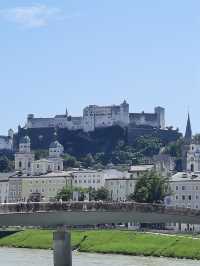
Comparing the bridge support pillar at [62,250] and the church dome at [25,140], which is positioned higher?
the church dome at [25,140]

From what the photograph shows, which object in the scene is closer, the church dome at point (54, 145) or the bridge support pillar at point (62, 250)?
the bridge support pillar at point (62, 250)

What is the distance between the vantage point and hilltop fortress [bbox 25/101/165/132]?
630 feet

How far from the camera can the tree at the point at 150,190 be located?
93062mm

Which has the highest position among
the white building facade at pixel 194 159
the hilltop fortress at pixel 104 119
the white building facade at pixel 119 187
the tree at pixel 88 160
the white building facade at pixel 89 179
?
the hilltop fortress at pixel 104 119

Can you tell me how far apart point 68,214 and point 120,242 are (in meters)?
26.8

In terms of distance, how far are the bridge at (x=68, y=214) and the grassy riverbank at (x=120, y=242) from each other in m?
13.9

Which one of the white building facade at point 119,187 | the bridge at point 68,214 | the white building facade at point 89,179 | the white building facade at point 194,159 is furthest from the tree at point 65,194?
the bridge at point 68,214

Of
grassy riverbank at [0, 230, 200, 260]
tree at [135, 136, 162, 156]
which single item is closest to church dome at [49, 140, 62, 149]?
tree at [135, 136, 162, 156]

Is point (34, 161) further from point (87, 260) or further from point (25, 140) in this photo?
point (87, 260)

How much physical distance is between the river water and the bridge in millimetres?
9381

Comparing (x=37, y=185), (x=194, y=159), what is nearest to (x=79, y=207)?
(x=37, y=185)

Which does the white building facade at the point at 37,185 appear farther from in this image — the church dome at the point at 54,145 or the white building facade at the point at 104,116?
the white building facade at the point at 104,116

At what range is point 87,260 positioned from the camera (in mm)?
Result: 59062

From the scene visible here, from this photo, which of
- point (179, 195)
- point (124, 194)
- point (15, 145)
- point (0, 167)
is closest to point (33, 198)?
point (124, 194)
